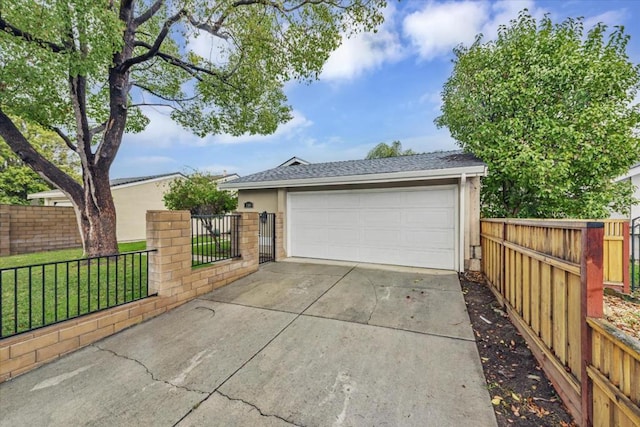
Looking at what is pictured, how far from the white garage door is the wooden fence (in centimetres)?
323

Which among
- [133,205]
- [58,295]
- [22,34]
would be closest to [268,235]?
[58,295]

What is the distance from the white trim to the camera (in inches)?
235

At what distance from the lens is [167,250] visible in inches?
171

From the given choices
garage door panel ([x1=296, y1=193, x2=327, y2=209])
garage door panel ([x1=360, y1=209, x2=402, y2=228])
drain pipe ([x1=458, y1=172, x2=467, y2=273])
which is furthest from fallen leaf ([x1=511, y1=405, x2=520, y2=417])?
garage door panel ([x1=296, y1=193, x2=327, y2=209])

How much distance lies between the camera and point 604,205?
6348 millimetres

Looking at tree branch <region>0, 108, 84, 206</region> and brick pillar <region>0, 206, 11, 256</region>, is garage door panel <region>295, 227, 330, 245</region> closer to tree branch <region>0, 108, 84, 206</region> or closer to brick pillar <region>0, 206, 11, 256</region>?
tree branch <region>0, 108, 84, 206</region>

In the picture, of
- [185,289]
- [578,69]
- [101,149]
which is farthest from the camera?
[101,149]

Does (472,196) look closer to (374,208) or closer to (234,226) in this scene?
(374,208)

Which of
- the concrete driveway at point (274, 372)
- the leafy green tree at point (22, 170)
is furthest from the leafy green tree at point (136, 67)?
the leafy green tree at point (22, 170)

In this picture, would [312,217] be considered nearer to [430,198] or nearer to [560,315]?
[430,198]

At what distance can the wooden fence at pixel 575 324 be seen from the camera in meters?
1.58

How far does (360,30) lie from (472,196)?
→ 518cm

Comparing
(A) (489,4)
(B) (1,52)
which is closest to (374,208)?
(A) (489,4)

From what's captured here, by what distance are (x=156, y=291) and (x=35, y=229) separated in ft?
35.1
